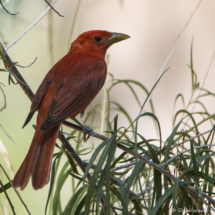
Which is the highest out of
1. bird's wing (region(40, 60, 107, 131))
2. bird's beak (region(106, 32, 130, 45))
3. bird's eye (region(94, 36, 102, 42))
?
bird's eye (region(94, 36, 102, 42))

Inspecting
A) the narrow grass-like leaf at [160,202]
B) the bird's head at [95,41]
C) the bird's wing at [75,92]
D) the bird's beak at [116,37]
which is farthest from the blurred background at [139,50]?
the narrow grass-like leaf at [160,202]

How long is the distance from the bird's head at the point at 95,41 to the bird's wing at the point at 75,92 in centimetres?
25

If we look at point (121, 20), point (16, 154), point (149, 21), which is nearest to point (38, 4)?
point (121, 20)

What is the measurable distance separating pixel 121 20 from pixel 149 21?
385mm

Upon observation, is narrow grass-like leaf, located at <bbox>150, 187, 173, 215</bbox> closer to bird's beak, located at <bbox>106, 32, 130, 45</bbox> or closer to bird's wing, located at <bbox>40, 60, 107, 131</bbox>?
bird's wing, located at <bbox>40, 60, 107, 131</bbox>

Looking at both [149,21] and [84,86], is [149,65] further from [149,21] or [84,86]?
[84,86]

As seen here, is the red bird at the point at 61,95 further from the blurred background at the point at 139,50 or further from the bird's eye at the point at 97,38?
the blurred background at the point at 139,50

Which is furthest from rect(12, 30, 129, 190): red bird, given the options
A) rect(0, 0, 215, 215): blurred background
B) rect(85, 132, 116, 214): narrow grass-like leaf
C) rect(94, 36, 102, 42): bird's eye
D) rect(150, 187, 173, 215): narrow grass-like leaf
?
rect(0, 0, 215, 215): blurred background

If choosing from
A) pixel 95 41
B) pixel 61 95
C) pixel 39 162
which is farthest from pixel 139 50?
pixel 39 162

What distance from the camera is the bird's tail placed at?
1.66m

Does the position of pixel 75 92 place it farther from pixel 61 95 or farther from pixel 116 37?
pixel 116 37

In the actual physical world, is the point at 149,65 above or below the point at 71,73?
above

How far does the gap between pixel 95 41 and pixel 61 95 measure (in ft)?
3.03

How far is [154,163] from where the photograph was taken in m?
A: 1.32
